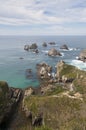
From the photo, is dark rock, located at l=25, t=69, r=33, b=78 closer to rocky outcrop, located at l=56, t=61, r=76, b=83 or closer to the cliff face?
rocky outcrop, located at l=56, t=61, r=76, b=83

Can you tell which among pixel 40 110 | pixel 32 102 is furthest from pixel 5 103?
pixel 40 110

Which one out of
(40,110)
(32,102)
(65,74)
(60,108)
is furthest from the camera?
(65,74)

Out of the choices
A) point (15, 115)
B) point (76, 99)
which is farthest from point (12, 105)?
point (76, 99)

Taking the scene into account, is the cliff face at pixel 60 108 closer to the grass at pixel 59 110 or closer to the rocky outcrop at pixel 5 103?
the grass at pixel 59 110

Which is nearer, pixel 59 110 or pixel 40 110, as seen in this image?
pixel 59 110

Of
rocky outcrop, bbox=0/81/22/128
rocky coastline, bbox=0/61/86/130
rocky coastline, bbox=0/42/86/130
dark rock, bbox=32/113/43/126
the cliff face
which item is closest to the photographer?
the cliff face

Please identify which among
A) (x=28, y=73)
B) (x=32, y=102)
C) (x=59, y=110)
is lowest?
(x=28, y=73)

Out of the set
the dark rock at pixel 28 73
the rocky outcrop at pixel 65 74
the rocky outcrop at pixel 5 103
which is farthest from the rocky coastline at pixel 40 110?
the dark rock at pixel 28 73

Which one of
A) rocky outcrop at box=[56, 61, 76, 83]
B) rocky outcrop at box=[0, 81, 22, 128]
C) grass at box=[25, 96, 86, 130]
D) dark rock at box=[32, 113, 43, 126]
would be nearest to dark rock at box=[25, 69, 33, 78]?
rocky outcrop at box=[56, 61, 76, 83]

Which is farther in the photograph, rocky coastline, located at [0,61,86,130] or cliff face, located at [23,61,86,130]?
rocky coastline, located at [0,61,86,130]

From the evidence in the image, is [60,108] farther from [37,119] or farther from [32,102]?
[32,102]

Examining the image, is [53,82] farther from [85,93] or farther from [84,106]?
[84,106]
